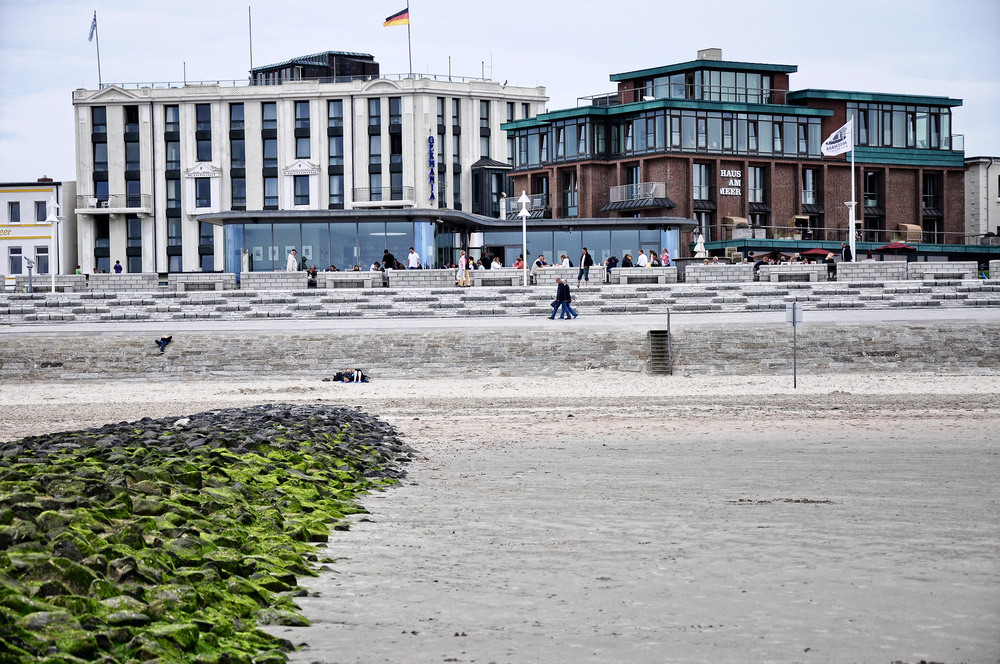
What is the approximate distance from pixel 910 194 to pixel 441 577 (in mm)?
70003

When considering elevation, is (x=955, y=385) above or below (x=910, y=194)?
below

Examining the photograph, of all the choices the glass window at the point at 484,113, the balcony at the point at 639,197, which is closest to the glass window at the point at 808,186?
the balcony at the point at 639,197

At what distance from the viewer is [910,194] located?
71.6 metres

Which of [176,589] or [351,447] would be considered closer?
[176,589]

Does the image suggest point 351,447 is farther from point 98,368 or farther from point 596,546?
point 98,368

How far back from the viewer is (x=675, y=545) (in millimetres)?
9758

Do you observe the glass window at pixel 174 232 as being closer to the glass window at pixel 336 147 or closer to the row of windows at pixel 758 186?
the glass window at pixel 336 147

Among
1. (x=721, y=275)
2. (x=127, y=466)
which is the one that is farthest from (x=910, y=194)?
(x=127, y=466)

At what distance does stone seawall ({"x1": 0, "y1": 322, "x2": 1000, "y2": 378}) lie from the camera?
29.9 metres

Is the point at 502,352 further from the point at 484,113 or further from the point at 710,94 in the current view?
the point at 484,113

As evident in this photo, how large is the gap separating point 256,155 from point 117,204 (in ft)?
37.4

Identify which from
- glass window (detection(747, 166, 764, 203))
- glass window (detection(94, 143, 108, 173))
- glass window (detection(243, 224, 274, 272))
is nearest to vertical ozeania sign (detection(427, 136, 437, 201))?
glass window (detection(747, 166, 764, 203))

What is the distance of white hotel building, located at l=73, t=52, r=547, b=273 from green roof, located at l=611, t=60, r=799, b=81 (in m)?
14.4

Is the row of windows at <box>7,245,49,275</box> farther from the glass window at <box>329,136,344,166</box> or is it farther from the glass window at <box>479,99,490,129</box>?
the glass window at <box>479,99,490,129</box>
